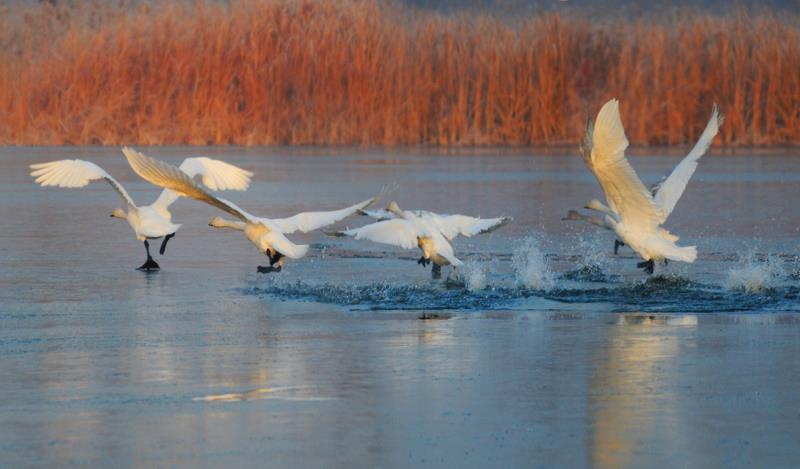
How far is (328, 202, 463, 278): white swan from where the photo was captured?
42.5ft

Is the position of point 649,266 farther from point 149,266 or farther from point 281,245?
point 149,266

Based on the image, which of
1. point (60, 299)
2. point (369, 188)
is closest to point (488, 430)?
point (60, 299)

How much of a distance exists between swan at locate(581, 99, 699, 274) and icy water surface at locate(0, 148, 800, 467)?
0.29m

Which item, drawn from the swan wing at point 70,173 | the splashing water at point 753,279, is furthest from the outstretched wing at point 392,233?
the swan wing at point 70,173

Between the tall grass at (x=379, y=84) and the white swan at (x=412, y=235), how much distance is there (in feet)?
63.9

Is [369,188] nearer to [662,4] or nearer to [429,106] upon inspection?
[429,106]

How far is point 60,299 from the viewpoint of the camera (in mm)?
11906

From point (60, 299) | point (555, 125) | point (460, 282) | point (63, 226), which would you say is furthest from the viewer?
point (555, 125)

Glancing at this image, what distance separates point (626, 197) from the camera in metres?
13.2

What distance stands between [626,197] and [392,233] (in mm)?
2052

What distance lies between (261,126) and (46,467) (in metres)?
27.6

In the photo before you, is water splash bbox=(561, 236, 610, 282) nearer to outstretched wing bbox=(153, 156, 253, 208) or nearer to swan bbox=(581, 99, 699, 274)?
swan bbox=(581, 99, 699, 274)

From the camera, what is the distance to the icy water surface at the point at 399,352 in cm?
670

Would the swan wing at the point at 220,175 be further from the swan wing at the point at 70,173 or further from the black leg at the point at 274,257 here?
the black leg at the point at 274,257
